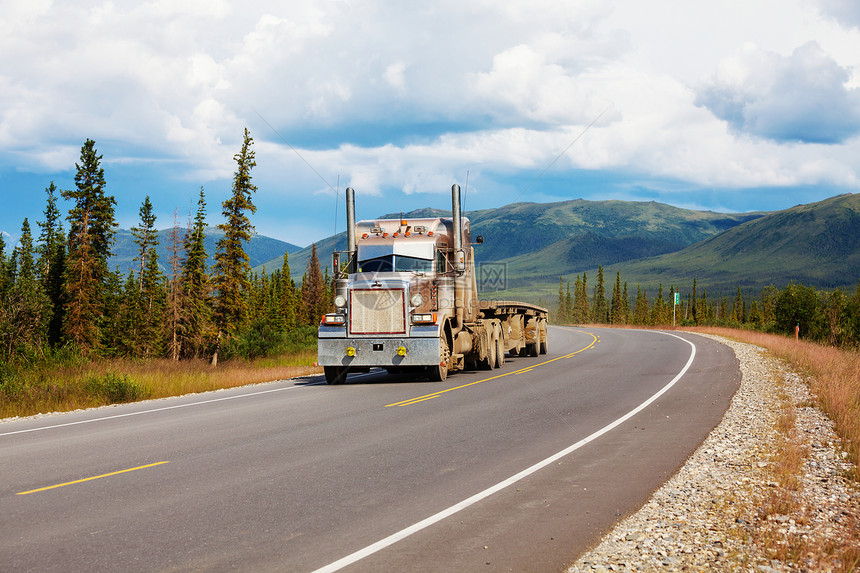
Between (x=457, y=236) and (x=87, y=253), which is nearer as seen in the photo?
(x=457, y=236)

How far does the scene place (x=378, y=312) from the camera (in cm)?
1694

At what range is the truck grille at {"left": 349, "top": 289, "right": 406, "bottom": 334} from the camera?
16.9 m

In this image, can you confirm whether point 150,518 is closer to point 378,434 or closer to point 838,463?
point 378,434

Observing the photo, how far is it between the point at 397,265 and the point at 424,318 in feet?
6.21

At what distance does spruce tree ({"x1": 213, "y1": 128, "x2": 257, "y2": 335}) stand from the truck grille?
26.5 m

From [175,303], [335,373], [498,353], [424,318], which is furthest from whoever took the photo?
[175,303]

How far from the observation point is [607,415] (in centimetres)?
1222

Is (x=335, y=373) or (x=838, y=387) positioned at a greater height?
(x=335, y=373)

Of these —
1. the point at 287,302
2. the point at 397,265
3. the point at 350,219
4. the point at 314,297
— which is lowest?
the point at 287,302

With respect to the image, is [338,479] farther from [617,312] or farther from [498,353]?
[617,312]

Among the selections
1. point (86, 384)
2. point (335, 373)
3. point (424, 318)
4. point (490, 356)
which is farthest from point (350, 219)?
point (86, 384)

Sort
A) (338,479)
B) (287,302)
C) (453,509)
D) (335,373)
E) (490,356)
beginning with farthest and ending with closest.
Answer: (287,302) < (490,356) < (335,373) < (338,479) < (453,509)

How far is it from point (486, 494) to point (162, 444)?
16.9ft

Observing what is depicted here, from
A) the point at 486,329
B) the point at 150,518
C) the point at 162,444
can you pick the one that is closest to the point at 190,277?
the point at 486,329
